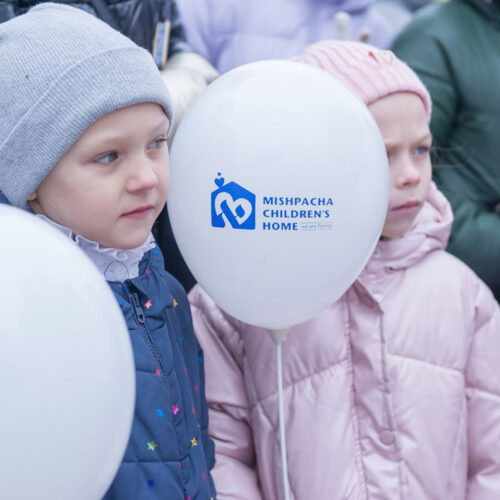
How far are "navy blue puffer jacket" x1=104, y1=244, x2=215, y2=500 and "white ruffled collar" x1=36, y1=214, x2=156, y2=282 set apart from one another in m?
0.02

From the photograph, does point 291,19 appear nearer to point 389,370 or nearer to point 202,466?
point 389,370

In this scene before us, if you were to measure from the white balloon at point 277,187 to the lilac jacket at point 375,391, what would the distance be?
11.3 inches

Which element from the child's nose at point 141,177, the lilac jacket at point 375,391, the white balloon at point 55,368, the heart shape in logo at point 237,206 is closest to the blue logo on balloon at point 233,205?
the heart shape in logo at point 237,206

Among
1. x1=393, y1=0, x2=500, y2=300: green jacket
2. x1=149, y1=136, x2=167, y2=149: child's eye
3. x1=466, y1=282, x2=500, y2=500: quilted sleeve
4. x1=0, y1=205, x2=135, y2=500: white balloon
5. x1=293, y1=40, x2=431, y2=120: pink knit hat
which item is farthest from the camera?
x1=393, y1=0, x2=500, y2=300: green jacket

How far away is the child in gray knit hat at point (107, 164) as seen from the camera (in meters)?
1.00

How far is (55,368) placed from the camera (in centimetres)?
79

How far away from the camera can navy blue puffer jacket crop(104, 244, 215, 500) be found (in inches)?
43.6

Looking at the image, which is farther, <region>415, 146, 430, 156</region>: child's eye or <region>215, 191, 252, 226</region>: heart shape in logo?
<region>415, 146, 430, 156</region>: child's eye

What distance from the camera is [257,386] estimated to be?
1481 millimetres

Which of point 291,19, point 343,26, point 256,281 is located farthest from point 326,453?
point 291,19

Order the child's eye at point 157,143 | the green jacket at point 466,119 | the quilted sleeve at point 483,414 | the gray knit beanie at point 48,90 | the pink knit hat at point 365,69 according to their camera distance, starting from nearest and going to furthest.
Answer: the gray knit beanie at point 48,90, the child's eye at point 157,143, the pink knit hat at point 365,69, the quilted sleeve at point 483,414, the green jacket at point 466,119

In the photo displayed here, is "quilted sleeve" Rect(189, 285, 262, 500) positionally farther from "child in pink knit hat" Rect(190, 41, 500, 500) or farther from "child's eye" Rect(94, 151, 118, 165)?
"child's eye" Rect(94, 151, 118, 165)

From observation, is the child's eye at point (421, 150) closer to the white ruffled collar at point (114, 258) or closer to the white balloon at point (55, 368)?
the white ruffled collar at point (114, 258)

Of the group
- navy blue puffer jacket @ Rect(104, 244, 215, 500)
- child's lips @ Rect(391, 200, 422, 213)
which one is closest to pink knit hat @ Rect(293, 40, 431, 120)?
child's lips @ Rect(391, 200, 422, 213)
